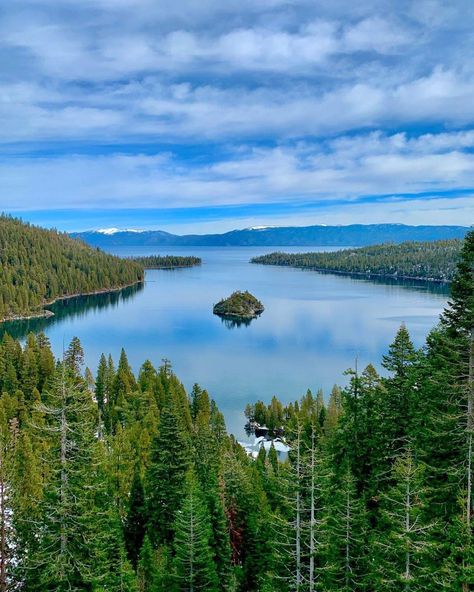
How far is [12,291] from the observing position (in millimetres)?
155750

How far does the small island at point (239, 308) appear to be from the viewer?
475ft

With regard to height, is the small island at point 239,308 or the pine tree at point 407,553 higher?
the pine tree at point 407,553

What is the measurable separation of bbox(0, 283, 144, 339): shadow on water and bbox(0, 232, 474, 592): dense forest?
9228cm

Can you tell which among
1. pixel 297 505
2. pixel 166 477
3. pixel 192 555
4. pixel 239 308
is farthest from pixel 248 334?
pixel 297 505

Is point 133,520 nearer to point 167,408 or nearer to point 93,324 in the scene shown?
point 167,408

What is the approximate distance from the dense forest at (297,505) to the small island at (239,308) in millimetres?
115407

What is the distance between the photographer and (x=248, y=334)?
12000cm

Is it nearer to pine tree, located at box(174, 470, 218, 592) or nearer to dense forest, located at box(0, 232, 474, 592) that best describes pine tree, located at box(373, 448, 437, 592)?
dense forest, located at box(0, 232, 474, 592)

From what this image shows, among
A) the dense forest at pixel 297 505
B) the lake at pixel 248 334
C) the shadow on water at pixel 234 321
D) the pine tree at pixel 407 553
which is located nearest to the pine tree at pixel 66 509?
the dense forest at pixel 297 505

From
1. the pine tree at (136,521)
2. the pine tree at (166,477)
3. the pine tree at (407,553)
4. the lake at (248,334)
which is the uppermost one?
the pine tree at (407,553)

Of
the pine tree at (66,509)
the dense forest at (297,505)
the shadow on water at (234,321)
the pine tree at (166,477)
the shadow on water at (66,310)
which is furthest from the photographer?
the shadow on water at (234,321)

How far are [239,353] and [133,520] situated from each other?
72.6m

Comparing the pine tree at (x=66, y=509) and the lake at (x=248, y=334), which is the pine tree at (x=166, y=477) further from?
A: the lake at (x=248, y=334)

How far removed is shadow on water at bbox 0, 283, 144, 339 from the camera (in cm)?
12738
